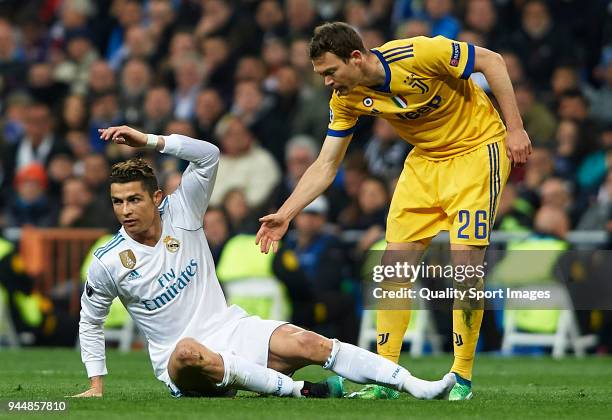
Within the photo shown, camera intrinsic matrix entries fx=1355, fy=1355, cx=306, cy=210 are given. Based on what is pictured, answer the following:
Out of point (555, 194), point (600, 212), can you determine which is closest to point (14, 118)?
point (555, 194)

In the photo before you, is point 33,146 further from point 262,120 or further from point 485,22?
point 485,22

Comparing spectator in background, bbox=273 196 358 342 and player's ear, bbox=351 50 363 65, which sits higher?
player's ear, bbox=351 50 363 65

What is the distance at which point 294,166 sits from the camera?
15516 millimetres

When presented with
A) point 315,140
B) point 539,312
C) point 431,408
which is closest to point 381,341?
point 431,408

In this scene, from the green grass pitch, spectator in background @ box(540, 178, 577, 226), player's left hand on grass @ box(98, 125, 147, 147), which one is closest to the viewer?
the green grass pitch

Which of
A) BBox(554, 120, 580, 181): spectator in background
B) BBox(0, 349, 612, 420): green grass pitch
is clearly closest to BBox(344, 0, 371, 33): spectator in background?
BBox(554, 120, 580, 181): spectator in background

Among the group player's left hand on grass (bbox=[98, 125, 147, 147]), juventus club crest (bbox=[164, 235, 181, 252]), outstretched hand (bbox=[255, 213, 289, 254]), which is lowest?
juventus club crest (bbox=[164, 235, 181, 252])

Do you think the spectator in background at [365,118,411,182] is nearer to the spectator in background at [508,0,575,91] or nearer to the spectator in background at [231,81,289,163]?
the spectator in background at [231,81,289,163]

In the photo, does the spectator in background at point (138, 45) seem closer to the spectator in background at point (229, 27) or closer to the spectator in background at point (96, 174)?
the spectator in background at point (229, 27)

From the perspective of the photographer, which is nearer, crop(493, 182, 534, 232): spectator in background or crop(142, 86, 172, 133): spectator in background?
crop(493, 182, 534, 232): spectator in background

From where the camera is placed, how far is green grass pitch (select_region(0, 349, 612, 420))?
7215mm

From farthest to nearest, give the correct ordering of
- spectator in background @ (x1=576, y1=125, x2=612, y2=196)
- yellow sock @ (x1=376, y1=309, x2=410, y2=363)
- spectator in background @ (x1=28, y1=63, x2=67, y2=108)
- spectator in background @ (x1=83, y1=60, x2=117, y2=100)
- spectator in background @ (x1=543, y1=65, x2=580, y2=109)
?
spectator in background @ (x1=28, y1=63, x2=67, y2=108) → spectator in background @ (x1=83, y1=60, x2=117, y2=100) → spectator in background @ (x1=543, y1=65, x2=580, y2=109) → spectator in background @ (x1=576, y1=125, x2=612, y2=196) → yellow sock @ (x1=376, y1=309, x2=410, y2=363)

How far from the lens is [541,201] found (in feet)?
46.7

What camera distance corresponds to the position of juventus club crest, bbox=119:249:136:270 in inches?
316
